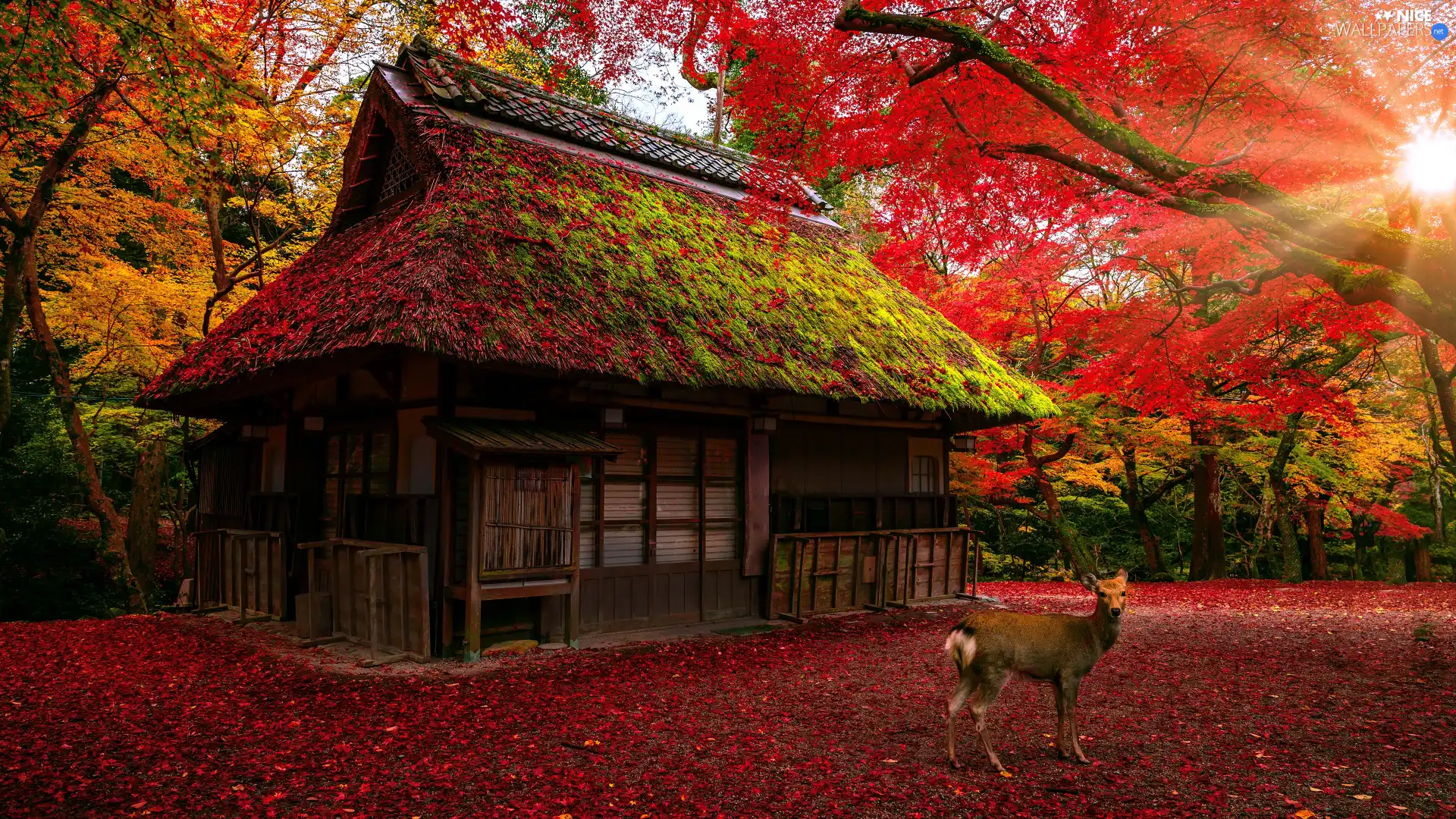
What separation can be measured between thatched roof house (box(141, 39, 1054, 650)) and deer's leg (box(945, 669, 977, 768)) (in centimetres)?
395

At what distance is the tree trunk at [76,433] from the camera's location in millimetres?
11367

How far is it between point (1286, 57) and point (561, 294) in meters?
7.07

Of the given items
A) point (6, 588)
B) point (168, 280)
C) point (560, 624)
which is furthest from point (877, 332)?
point (6, 588)

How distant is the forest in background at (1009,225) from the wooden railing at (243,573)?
10.3 feet

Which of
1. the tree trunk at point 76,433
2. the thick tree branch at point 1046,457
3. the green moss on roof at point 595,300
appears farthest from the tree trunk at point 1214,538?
the tree trunk at point 76,433

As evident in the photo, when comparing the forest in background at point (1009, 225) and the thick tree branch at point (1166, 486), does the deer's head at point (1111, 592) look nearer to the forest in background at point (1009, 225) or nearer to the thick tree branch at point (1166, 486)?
the forest in background at point (1009, 225)

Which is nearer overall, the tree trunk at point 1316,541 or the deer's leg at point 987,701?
the deer's leg at point 987,701

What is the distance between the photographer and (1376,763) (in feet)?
14.4

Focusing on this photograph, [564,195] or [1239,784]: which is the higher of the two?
[564,195]

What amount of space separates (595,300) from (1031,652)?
524 centimetres

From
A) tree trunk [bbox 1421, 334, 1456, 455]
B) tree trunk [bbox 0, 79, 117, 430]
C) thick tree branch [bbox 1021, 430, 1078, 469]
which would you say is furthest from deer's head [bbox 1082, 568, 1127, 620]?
tree trunk [bbox 0, 79, 117, 430]

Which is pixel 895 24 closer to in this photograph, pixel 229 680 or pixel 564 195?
pixel 564 195

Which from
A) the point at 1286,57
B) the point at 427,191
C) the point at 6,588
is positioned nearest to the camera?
the point at 1286,57

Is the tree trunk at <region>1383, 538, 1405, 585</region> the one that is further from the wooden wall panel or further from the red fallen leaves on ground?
the wooden wall panel
